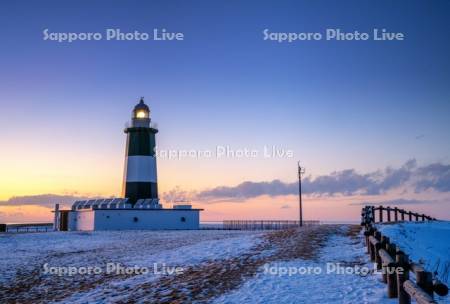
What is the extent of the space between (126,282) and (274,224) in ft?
146

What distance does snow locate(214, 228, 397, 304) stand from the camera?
957 centimetres

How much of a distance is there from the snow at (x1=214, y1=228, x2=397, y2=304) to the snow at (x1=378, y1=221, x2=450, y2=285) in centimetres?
340

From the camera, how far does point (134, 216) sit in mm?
45156

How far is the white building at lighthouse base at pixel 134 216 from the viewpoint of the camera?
4488 cm

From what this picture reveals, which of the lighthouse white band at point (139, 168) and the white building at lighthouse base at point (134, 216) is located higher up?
the lighthouse white band at point (139, 168)

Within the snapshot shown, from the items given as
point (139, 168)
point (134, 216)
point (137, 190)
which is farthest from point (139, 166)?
point (134, 216)

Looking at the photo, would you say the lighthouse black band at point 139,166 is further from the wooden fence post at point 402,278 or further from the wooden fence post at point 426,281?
the wooden fence post at point 426,281

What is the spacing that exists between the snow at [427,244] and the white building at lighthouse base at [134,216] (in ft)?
88.5

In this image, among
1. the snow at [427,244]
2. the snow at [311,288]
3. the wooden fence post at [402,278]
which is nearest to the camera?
the wooden fence post at [402,278]

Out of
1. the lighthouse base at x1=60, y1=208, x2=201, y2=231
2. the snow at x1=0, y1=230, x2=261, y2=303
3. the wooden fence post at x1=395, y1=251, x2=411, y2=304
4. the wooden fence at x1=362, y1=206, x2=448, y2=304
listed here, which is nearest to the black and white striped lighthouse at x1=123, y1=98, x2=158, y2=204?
the lighthouse base at x1=60, y1=208, x2=201, y2=231

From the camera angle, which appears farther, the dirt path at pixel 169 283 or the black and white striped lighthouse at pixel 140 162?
the black and white striped lighthouse at pixel 140 162

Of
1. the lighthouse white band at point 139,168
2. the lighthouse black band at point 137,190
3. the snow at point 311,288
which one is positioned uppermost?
the lighthouse white band at point 139,168

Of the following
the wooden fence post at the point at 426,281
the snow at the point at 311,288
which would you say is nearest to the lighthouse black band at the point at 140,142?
the snow at the point at 311,288

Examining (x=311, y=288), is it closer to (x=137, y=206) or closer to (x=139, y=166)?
(x=137, y=206)
